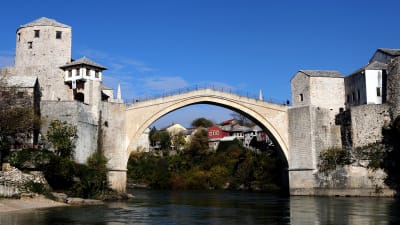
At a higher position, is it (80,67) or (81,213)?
(80,67)

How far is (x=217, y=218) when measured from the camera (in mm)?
24203

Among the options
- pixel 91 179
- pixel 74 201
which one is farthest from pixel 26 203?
pixel 91 179

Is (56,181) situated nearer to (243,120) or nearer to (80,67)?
(80,67)

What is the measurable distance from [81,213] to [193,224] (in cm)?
695

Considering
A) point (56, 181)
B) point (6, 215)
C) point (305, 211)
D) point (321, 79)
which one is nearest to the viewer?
point (6, 215)

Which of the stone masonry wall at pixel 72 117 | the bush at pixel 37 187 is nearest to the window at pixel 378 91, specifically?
the stone masonry wall at pixel 72 117

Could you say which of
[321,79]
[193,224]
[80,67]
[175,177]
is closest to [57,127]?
[80,67]

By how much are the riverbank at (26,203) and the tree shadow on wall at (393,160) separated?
25.1 m

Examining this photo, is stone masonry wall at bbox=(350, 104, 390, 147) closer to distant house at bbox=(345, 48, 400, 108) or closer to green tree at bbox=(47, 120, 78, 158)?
distant house at bbox=(345, 48, 400, 108)

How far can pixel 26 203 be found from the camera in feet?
90.4

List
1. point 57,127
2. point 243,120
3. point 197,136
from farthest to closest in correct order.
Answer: point 243,120 < point 197,136 < point 57,127

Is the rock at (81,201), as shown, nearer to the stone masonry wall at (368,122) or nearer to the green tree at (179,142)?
the stone masonry wall at (368,122)

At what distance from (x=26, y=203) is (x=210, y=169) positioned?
40.1 m

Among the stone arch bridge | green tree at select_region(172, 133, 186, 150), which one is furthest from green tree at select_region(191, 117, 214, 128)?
the stone arch bridge
